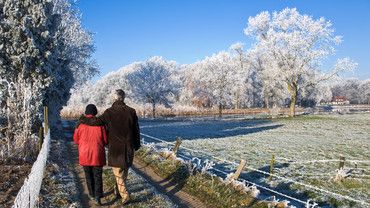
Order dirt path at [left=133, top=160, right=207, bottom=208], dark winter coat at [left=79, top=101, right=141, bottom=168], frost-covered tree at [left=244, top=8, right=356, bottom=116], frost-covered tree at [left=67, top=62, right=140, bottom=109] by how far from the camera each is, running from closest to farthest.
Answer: dark winter coat at [left=79, top=101, right=141, bottom=168]
dirt path at [left=133, top=160, right=207, bottom=208]
frost-covered tree at [left=244, top=8, right=356, bottom=116]
frost-covered tree at [left=67, top=62, right=140, bottom=109]

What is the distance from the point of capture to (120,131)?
9.16m

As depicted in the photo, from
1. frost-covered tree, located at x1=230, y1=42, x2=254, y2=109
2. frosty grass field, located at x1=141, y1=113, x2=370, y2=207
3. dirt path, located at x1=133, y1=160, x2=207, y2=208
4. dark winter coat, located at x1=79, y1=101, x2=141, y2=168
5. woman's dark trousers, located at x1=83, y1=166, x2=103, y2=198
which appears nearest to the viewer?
dark winter coat, located at x1=79, y1=101, x2=141, y2=168

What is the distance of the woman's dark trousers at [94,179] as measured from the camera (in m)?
9.34

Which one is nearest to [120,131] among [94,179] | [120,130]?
[120,130]

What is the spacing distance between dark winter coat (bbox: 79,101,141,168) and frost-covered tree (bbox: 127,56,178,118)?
6238 centimetres

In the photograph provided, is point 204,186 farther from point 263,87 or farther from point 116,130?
point 263,87

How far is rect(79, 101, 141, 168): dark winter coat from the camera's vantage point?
360 inches

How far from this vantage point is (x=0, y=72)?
20.9m

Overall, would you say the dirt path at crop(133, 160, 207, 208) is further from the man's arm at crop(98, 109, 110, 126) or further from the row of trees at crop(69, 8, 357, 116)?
the row of trees at crop(69, 8, 357, 116)

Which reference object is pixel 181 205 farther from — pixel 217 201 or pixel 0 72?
pixel 0 72

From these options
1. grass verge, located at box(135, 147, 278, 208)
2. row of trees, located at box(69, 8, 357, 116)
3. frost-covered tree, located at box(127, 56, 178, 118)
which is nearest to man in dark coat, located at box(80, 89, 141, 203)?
grass verge, located at box(135, 147, 278, 208)

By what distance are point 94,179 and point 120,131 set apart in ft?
4.26

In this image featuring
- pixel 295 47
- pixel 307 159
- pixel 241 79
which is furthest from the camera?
pixel 241 79

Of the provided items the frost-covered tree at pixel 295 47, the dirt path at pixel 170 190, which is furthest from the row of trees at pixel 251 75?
the dirt path at pixel 170 190
